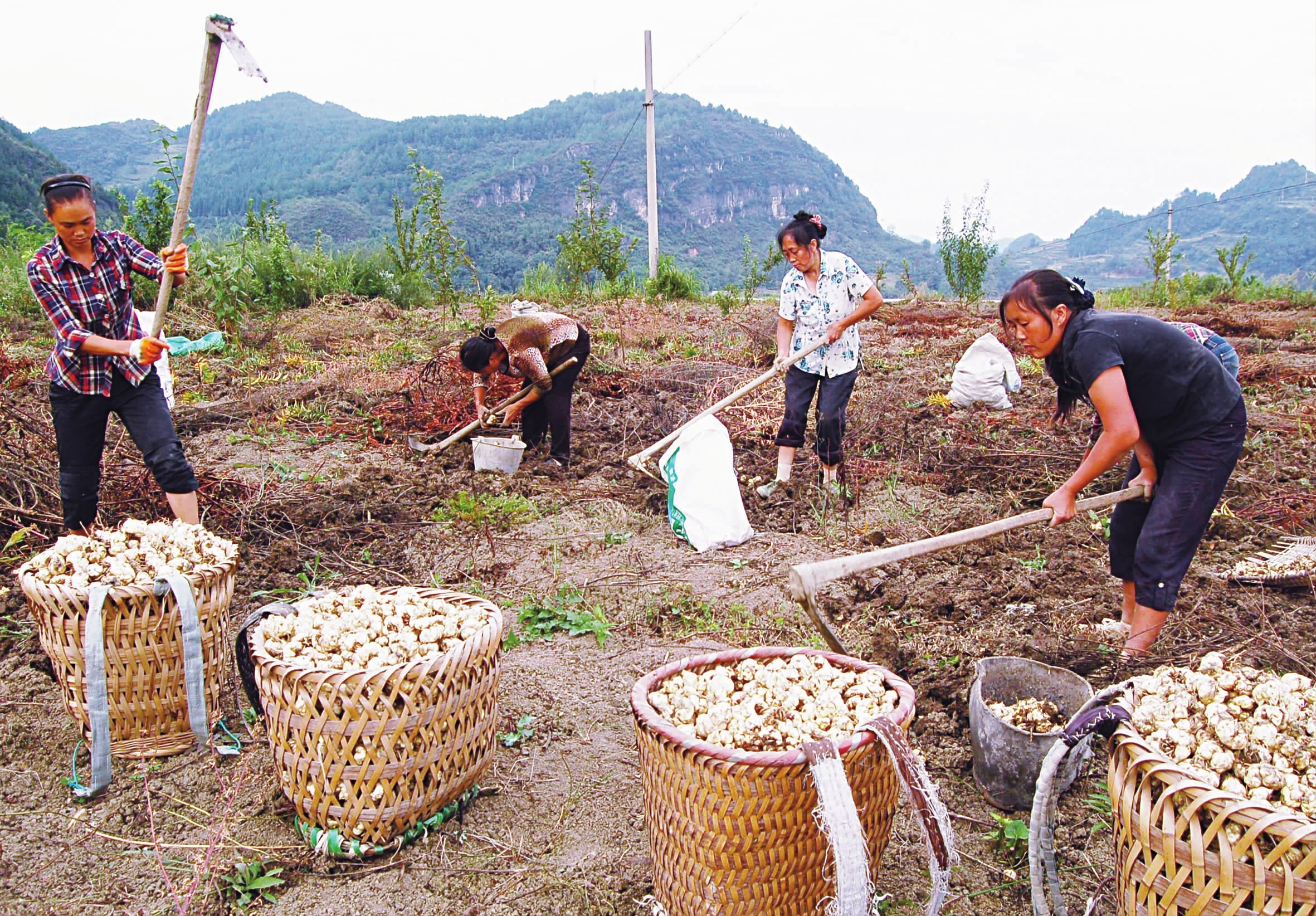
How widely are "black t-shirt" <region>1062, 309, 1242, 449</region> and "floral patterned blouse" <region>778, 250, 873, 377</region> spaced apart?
6.86 ft

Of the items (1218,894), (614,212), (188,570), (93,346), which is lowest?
(1218,894)

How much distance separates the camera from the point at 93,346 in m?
3.08

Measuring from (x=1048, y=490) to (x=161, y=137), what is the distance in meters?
9.97

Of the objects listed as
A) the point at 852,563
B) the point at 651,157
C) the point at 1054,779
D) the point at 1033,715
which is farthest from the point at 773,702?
the point at 651,157

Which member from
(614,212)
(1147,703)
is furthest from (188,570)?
(614,212)

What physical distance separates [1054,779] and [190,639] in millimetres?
2251

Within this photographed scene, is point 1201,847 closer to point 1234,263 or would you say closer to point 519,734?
point 519,734

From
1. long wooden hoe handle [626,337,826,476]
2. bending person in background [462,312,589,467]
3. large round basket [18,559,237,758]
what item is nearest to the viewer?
large round basket [18,559,237,758]

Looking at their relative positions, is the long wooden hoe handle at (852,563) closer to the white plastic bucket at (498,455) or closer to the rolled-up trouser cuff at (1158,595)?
the rolled-up trouser cuff at (1158,595)

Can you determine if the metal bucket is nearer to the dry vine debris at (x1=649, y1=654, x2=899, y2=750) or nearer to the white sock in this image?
the dry vine debris at (x1=649, y1=654, x2=899, y2=750)

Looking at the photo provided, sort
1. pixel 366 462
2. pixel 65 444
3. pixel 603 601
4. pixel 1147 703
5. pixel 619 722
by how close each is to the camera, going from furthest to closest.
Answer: pixel 366 462
pixel 603 601
pixel 65 444
pixel 619 722
pixel 1147 703

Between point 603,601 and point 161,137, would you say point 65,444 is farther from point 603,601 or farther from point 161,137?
point 161,137

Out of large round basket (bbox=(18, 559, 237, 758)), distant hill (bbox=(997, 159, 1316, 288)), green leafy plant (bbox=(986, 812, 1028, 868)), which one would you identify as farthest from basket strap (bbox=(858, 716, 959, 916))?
distant hill (bbox=(997, 159, 1316, 288))

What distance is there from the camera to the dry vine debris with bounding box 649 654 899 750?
1748 millimetres
